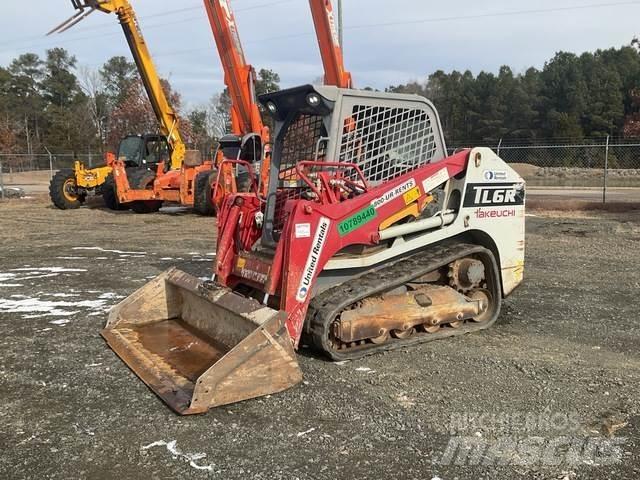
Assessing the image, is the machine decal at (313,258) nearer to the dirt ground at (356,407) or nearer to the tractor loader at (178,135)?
the dirt ground at (356,407)

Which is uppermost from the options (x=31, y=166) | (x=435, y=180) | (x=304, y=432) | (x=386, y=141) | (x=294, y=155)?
(x=31, y=166)

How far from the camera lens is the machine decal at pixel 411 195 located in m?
4.79

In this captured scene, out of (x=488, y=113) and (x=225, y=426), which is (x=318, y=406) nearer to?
(x=225, y=426)

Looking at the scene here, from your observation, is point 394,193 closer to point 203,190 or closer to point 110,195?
point 203,190

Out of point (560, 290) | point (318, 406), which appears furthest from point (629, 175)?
point (318, 406)

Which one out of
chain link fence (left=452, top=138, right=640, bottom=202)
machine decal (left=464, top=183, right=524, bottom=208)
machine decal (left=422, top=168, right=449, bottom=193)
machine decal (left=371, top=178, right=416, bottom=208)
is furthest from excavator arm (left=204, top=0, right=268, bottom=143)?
chain link fence (left=452, top=138, right=640, bottom=202)

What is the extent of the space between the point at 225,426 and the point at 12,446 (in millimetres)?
1140

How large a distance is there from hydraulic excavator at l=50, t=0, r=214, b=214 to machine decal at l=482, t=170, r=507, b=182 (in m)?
10.6

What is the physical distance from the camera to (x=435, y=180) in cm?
498

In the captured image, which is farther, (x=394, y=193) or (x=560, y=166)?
(x=560, y=166)

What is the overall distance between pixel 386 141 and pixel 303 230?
1.35 m

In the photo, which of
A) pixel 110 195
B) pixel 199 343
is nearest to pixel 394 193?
pixel 199 343

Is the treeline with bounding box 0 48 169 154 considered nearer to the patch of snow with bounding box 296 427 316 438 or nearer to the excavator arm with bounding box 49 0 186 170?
the excavator arm with bounding box 49 0 186 170

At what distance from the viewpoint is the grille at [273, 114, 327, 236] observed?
504cm
